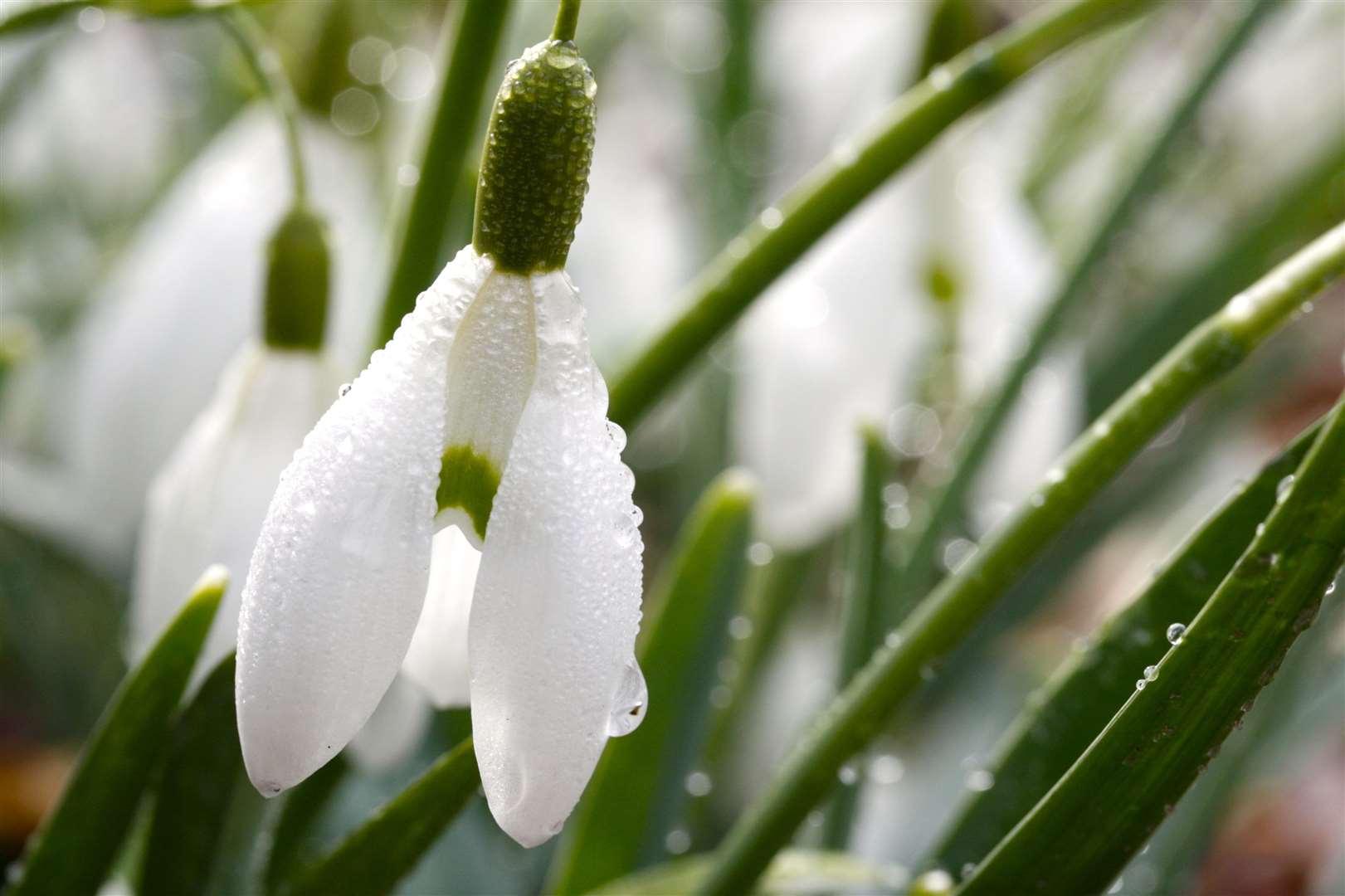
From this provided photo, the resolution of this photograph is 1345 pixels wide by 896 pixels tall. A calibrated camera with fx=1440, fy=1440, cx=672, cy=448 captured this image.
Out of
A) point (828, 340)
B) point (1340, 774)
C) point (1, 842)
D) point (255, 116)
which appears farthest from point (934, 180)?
point (1340, 774)

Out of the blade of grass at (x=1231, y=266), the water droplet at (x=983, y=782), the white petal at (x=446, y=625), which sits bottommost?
the water droplet at (x=983, y=782)

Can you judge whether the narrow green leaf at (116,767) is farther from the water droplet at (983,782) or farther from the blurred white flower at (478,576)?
the water droplet at (983,782)

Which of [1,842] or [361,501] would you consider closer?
[361,501]

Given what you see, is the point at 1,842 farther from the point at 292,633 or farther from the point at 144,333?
the point at 292,633

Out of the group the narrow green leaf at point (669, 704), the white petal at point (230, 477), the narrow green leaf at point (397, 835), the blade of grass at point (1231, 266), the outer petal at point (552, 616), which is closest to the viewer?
the outer petal at point (552, 616)

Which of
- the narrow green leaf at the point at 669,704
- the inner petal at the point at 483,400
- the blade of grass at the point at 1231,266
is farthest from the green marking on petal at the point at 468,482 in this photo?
the blade of grass at the point at 1231,266

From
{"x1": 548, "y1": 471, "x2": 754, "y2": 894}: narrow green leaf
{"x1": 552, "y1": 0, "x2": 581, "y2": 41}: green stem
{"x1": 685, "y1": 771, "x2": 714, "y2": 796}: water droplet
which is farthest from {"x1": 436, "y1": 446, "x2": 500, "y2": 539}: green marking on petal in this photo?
{"x1": 685, "y1": 771, "x2": 714, "y2": 796}: water droplet
